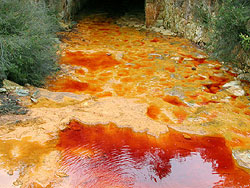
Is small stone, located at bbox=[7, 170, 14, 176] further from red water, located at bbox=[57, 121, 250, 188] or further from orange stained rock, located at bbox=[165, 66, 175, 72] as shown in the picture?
orange stained rock, located at bbox=[165, 66, 175, 72]

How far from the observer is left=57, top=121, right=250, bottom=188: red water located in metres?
3.96

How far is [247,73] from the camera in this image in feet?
25.4

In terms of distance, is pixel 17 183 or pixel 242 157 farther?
pixel 242 157

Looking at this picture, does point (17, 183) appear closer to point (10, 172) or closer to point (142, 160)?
point (10, 172)

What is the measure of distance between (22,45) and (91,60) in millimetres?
3017

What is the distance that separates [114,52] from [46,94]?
4.27 metres

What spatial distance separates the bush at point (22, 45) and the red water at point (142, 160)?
2.31 m

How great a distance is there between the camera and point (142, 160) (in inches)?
173

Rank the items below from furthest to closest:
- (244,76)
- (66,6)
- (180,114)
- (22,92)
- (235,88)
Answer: (66,6)
(244,76)
(235,88)
(22,92)
(180,114)

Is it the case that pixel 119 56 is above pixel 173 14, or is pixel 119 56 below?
below

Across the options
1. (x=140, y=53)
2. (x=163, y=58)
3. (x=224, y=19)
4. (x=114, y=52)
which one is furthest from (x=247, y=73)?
(x=114, y=52)

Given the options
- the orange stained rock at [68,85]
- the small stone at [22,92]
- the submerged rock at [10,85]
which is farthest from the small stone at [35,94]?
the orange stained rock at [68,85]

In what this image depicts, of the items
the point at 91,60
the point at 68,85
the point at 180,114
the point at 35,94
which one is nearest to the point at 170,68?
the point at 91,60

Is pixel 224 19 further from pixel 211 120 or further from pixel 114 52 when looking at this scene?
pixel 114 52
